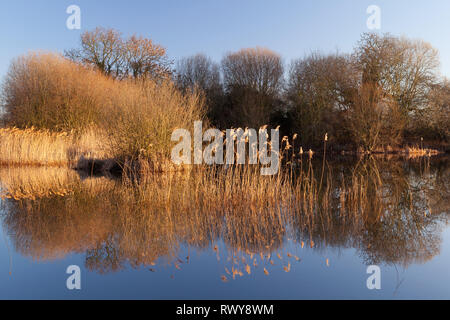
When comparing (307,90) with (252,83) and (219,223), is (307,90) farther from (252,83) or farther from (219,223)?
(219,223)

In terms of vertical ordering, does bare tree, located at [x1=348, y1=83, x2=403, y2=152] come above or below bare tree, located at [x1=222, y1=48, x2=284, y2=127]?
below

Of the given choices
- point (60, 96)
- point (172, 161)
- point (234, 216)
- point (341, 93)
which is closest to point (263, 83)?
point (341, 93)

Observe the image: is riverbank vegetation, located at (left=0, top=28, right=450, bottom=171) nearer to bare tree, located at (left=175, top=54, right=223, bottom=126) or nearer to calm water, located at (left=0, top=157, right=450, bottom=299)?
bare tree, located at (left=175, top=54, right=223, bottom=126)

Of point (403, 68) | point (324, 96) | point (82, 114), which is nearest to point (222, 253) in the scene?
point (82, 114)

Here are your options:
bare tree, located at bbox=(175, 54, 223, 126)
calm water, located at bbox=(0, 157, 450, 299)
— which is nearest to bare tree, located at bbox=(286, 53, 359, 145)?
bare tree, located at bbox=(175, 54, 223, 126)

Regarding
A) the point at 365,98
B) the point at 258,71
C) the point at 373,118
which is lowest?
the point at 373,118

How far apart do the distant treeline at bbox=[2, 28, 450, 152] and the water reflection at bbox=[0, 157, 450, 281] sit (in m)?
11.1

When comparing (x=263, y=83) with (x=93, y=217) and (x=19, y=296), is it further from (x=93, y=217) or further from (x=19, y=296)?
(x=19, y=296)

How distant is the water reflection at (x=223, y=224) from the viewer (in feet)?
12.7

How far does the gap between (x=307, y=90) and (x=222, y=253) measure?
67.2 ft

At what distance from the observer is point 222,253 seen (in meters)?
3.94

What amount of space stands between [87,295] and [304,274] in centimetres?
194

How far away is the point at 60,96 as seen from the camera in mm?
16812

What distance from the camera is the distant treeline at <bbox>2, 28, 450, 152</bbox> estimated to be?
680 inches
